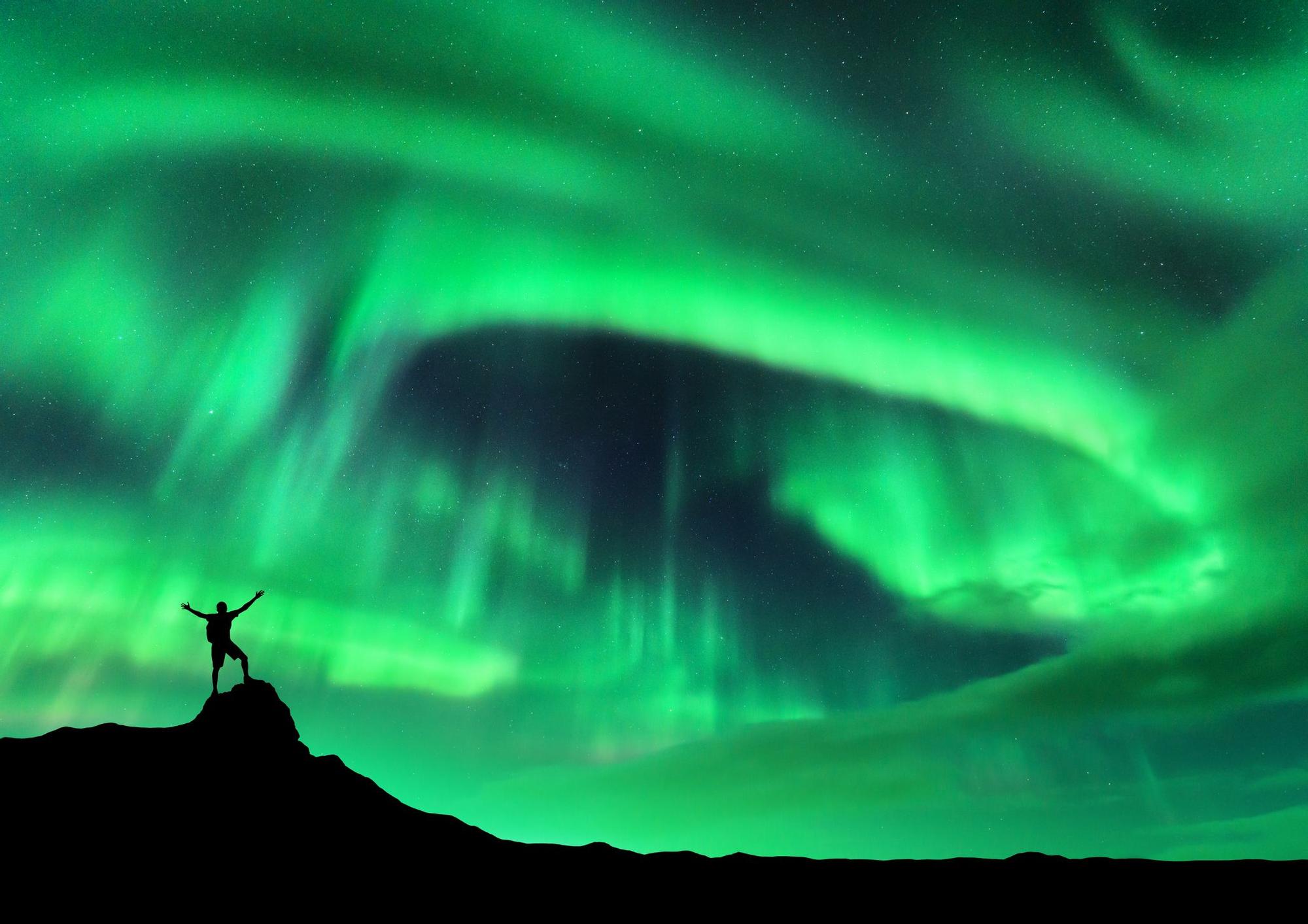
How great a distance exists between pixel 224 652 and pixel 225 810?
21.2ft

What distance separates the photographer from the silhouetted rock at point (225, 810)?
3141 centimetres

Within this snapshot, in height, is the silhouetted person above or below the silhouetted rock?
above

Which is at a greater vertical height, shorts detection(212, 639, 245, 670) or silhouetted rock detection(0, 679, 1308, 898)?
shorts detection(212, 639, 245, 670)

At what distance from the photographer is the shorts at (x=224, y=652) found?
103ft

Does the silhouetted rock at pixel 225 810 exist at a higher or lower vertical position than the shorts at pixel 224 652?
lower

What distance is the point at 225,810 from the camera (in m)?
33.0

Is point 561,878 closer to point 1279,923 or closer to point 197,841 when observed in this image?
point 197,841

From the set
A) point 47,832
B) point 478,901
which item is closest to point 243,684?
point 47,832

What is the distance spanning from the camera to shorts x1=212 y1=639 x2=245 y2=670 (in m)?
31.3

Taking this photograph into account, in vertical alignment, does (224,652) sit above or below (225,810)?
above

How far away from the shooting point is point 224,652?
31516 millimetres

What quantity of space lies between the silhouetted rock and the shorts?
168 inches

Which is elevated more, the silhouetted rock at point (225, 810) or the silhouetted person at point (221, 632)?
the silhouetted person at point (221, 632)

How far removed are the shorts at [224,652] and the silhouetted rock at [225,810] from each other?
4263 mm
